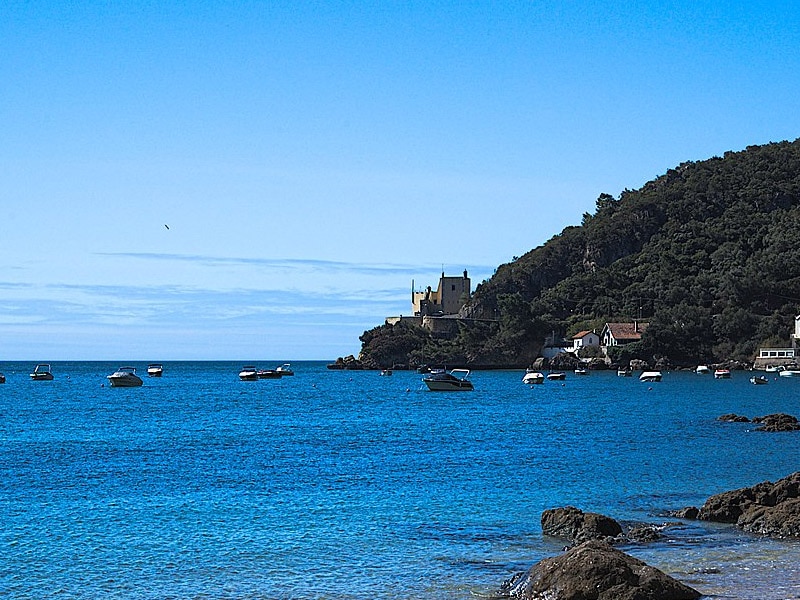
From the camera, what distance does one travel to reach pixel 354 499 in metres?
30.2

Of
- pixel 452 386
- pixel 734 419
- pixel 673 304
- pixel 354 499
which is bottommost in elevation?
pixel 354 499

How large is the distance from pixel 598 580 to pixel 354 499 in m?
14.5

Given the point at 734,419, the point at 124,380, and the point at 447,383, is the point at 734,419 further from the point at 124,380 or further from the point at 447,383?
the point at 124,380

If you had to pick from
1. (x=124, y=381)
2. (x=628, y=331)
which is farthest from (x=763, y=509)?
(x=628, y=331)

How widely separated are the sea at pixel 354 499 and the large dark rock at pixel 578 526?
48 cm

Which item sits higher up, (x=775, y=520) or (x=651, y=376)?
(x=651, y=376)

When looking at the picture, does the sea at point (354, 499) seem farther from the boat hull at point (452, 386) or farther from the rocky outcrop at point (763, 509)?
the boat hull at point (452, 386)

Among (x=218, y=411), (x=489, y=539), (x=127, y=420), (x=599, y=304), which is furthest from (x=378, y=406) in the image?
(x=599, y=304)

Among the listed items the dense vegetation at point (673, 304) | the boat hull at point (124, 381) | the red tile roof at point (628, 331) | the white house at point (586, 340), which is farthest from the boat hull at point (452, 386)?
the white house at point (586, 340)

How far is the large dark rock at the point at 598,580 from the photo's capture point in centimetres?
1630

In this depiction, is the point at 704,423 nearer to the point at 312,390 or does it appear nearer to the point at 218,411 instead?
the point at 218,411

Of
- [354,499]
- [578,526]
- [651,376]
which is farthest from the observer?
[651,376]

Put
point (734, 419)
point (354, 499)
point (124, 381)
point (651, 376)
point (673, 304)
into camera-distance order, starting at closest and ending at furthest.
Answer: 1. point (354, 499)
2. point (734, 419)
3. point (124, 381)
4. point (651, 376)
5. point (673, 304)

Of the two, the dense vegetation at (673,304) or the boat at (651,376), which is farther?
the dense vegetation at (673,304)
